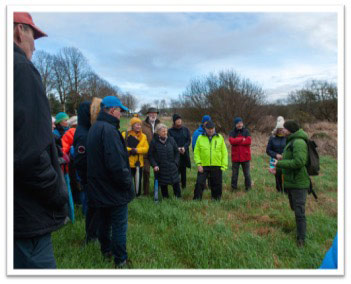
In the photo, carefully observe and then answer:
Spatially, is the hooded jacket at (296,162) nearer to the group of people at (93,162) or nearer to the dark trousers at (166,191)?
the group of people at (93,162)

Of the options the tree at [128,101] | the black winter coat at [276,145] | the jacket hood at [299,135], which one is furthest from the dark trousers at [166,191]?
the tree at [128,101]

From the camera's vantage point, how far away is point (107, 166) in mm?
2604

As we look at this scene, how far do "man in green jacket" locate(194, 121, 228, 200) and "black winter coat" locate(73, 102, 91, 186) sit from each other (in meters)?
2.72

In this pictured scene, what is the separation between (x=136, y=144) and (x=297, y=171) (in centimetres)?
341

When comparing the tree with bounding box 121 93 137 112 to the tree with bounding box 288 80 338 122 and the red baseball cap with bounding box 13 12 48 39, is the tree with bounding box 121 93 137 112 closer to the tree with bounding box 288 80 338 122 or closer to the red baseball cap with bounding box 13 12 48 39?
the tree with bounding box 288 80 338 122

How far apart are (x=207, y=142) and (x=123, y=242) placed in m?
3.16

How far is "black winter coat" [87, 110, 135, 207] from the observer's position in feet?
8.48

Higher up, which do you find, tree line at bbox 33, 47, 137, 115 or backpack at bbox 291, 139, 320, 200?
tree line at bbox 33, 47, 137, 115

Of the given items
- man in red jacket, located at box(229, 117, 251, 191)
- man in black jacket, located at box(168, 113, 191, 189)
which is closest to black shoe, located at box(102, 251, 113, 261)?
man in black jacket, located at box(168, 113, 191, 189)

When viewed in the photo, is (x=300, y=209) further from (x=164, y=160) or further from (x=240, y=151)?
(x=240, y=151)

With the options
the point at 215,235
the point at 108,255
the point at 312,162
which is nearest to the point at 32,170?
the point at 108,255
